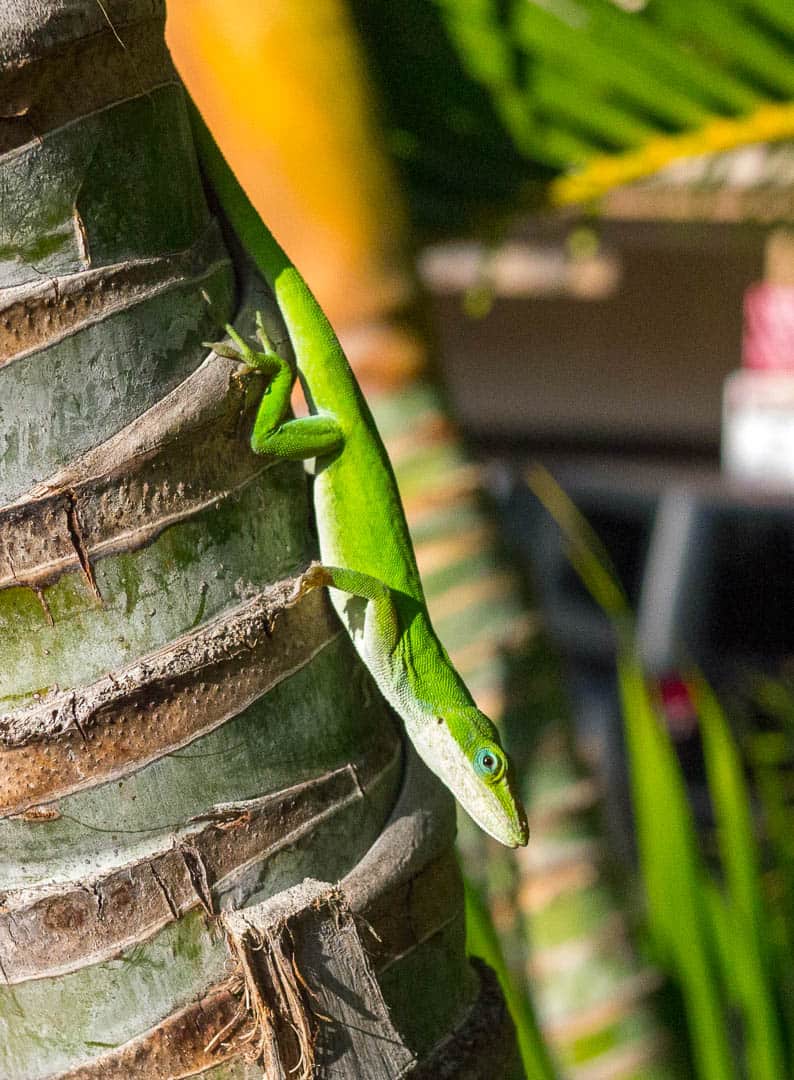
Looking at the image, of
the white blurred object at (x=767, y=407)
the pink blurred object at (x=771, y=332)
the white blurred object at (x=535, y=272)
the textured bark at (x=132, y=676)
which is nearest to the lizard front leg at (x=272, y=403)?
the textured bark at (x=132, y=676)

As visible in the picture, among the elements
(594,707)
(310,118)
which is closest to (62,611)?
(310,118)

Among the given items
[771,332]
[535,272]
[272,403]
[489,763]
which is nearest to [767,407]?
[771,332]

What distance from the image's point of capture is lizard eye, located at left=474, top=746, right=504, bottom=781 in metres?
1.78

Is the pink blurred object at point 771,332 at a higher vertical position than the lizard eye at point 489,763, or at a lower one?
lower

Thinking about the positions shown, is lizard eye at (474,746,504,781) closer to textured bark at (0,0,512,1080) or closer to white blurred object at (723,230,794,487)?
textured bark at (0,0,512,1080)

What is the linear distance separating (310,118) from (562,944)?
5.56 ft

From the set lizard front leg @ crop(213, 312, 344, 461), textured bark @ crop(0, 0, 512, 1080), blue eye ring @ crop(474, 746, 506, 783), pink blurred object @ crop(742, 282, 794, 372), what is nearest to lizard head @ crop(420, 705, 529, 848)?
blue eye ring @ crop(474, 746, 506, 783)

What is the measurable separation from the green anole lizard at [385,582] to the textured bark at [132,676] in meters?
0.59

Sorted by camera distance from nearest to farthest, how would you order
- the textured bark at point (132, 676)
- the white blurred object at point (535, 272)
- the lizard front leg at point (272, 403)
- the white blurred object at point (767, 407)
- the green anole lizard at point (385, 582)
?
the textured bark at point (132, 676) → the lizard front leg at point (272, 403) → the green anole lizard at point (385, 582) → the white blurred object at point (767, 407) → the white blurred object at point (535, 272)

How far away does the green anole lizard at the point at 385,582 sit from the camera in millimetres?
1720

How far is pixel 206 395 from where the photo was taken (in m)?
1.05

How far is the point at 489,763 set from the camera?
5.87ft

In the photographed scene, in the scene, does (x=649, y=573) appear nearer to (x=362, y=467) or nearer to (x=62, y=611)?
(x=362, y=467)

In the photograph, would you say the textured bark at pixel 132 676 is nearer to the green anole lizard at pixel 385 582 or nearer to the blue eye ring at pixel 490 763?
the green anole lizard at pixel 385 582
